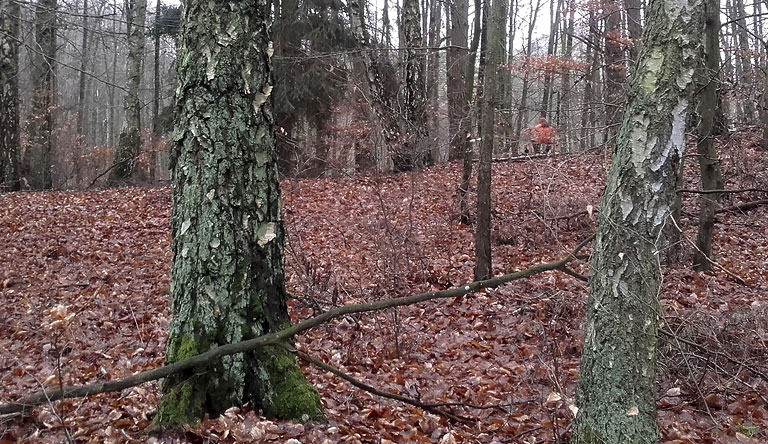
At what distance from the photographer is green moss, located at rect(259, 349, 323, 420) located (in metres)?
3.37

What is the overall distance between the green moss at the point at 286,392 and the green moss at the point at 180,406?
1.27 ft

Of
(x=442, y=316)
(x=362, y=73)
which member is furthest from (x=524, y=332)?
(x=362, y=73)

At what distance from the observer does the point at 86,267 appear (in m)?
8.11

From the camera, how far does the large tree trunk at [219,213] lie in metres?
3.20

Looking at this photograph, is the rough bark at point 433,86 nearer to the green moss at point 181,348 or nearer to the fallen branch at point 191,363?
the fallen branch at point 191,363

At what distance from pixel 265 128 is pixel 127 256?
21.2ft

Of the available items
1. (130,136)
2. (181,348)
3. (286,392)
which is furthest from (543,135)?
(181,348)

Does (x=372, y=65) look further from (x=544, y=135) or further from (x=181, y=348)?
(x=181, y=348)

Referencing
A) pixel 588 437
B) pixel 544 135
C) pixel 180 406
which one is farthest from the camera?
pixel 544 135

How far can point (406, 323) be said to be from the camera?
627 centimetres

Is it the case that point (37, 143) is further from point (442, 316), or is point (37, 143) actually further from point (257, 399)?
point (257, 399)

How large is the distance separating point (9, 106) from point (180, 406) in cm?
1232

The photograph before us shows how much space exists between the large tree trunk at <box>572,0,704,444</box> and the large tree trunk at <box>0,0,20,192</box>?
12198mm

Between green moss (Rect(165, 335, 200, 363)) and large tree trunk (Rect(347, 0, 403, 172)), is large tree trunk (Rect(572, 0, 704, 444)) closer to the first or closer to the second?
green moss (Rect(165, 335, 200, 363))
